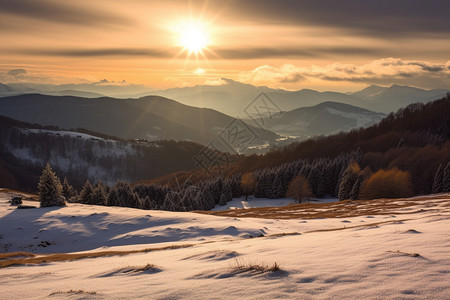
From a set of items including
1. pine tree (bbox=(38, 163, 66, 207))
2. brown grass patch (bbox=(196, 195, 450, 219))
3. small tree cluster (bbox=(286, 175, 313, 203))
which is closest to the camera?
brown grass patch (bbox=(196, 195, 450, 219))

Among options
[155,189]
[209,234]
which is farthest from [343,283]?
[155,189]

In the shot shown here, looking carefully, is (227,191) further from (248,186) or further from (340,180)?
(340,180)

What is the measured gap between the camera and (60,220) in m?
48.4

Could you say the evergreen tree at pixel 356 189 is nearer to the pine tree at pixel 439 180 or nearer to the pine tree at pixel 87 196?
the pine tree at pixel 439 180

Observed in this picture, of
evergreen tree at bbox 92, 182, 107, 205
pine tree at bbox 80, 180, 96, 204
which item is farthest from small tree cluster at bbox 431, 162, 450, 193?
pine tree at bbox 80, 180, 96, 204

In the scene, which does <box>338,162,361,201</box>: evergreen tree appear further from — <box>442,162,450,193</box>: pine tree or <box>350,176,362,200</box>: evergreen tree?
<box>442,162,450,193</box>: pine tree

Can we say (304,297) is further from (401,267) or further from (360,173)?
(360,173)

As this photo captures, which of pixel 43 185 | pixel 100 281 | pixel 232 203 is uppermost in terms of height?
pixel 43 185

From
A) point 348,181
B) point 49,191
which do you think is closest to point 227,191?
point 348,181

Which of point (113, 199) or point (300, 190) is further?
point (300, 190)

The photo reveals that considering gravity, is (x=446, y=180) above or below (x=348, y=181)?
below

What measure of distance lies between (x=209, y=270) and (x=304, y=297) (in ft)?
15.8

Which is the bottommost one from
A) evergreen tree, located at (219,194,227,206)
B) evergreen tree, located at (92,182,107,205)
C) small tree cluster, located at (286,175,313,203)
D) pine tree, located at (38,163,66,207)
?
evergreen tree, located at (219,194,227,206)

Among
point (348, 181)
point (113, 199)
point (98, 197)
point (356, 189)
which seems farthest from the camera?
point (348, 181)
